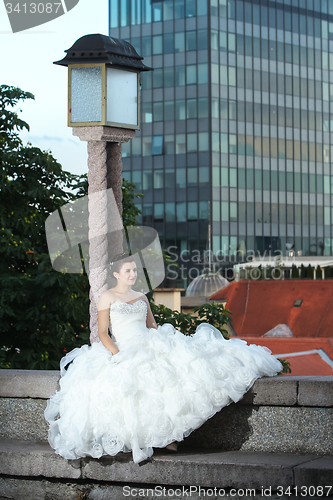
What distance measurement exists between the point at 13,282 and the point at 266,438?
6.00 m

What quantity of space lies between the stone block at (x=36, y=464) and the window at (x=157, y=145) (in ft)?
192

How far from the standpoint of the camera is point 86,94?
237 inches

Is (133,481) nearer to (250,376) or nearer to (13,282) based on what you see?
(250,376)

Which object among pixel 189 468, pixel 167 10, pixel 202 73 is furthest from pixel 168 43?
pixel 189 468

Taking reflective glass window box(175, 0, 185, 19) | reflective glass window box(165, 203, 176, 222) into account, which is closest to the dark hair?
reflective glass window box(165, 203, 176, 222)

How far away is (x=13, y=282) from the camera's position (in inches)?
400

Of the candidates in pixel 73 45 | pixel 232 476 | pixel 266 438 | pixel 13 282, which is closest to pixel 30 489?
pixel 232 476

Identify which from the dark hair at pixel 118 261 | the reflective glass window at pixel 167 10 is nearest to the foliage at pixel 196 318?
the dark hair at pixel 118 261

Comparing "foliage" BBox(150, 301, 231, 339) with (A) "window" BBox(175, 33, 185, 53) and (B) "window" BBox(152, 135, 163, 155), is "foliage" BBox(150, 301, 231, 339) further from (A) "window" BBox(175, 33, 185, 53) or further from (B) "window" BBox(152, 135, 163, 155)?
(A) "window" BBox(175, 33, 185, 53)

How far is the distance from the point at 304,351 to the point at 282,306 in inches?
135

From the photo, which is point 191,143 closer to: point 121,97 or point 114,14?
point 114,14

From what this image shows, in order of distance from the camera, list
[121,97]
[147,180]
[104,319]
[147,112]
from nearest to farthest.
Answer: [104,319] < [121,97] < [147,112] < [147,180]

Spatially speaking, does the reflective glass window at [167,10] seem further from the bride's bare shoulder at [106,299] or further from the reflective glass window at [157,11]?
the bride's bare shoulder at [106,299]

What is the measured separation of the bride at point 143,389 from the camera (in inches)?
192
